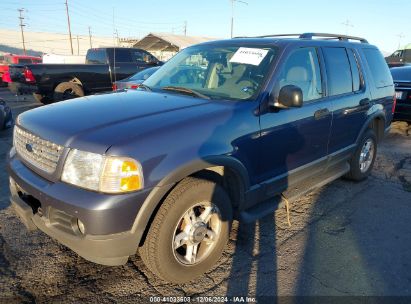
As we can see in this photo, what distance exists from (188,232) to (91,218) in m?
0.81

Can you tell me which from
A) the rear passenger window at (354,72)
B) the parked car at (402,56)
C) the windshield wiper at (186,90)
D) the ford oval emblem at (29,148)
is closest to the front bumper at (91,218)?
the ford oval emblem at (29,148)

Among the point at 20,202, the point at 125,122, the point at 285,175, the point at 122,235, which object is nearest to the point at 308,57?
the point at 285,175

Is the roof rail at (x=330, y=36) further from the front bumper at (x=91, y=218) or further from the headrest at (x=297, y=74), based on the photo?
the front bumper at (x=91, y=218)

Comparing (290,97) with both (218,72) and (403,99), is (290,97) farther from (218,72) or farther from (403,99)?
(403,99)

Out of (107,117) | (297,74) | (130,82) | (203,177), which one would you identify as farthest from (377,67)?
(130,82)

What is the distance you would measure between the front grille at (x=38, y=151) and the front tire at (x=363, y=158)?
3837 millimetres

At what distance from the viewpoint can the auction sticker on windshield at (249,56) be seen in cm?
349

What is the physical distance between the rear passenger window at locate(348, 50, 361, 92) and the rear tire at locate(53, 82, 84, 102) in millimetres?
8741

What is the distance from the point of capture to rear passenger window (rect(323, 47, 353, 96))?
405 cm

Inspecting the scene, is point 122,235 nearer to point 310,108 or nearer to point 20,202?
point 20,202

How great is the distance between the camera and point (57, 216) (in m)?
2.51

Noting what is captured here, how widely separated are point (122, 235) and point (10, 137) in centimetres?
597

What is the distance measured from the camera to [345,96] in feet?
14.1

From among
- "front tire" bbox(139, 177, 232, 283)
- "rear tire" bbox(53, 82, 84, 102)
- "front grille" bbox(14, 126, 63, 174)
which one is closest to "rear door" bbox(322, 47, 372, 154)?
Answer: "front tire" bbox(139, 177, 232, 283)
